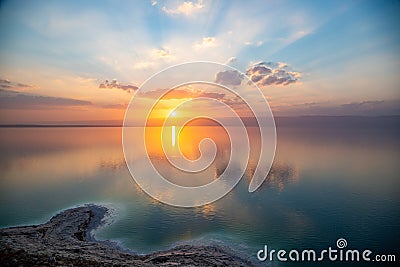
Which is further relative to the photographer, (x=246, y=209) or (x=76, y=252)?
(x=246, y=209)

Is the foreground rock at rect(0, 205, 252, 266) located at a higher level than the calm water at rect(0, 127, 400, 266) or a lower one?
higher

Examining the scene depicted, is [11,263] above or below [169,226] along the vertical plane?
above

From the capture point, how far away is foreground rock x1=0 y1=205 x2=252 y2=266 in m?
11.7

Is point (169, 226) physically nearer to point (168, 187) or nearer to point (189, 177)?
point (168, 187)

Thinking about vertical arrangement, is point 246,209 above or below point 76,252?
below

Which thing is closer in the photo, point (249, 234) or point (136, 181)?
point (249, 234)

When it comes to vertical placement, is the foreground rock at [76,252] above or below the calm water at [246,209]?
above

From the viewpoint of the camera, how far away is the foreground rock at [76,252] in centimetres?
1173

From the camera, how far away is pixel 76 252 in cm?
1334

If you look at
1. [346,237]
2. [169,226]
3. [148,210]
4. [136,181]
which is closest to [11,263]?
[169,226]

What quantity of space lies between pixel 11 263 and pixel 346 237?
20667 mm

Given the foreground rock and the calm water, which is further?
the calm water

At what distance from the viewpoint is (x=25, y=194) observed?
2919 centimetres

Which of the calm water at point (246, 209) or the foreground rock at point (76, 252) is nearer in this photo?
the foreground rock at point (76, 252)
